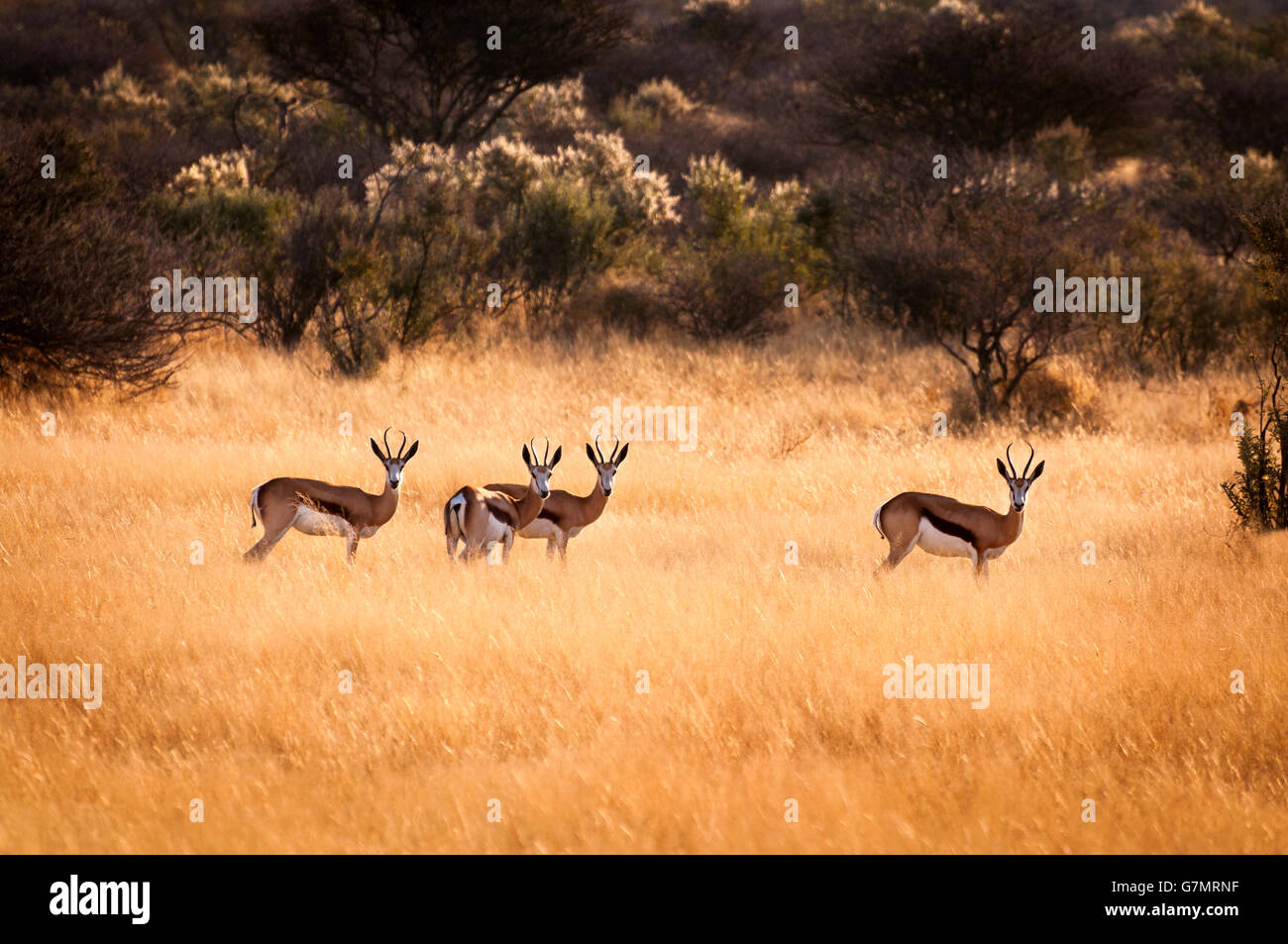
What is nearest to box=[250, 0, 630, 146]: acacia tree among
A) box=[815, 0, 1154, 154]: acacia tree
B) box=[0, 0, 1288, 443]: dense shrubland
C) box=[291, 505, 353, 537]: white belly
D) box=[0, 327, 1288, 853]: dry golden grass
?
box=[0, 0, 1288, 443]: dense shrubland

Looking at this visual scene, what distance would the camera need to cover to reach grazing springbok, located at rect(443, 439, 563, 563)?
7887 millimetres

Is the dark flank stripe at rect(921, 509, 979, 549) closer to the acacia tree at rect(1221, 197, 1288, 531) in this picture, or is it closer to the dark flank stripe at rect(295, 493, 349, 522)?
the acacia tree at rect(1221, 197, 1288, 531)

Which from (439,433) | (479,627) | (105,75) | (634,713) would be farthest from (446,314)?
(105,75)

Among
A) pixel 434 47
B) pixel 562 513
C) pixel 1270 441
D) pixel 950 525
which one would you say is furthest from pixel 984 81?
pixel 562 513

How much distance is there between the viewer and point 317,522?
26.7ft

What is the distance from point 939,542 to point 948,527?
4.5 inches

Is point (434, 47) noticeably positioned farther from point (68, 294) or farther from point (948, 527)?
point (948, 527)

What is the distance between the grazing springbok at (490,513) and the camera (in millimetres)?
7887

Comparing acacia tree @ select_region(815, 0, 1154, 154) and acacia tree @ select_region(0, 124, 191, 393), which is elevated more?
acacia tree @ select_region(815, 0, 1154, 154)

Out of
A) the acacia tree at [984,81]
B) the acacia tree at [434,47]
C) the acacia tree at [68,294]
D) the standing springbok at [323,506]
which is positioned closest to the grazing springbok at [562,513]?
the standing springbok at [323,506]

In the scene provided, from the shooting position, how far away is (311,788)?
524 centimetres

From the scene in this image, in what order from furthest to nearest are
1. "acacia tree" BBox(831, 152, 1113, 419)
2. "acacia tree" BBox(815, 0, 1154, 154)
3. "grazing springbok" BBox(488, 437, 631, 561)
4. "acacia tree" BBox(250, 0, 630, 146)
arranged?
"acacia tree" BBox(250, 0, 630, 146) → "acacia tree" BBox(815, 0, 1154, 154) → "acacia tree" BBox(831, 152, 1113, 419) → "grazing springbok" BBox(488, 437, 631, 561)

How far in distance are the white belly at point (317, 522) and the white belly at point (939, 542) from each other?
3716 millimetres

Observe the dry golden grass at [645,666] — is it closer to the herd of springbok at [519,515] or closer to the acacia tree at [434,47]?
the herd of springbok at [519,515]
